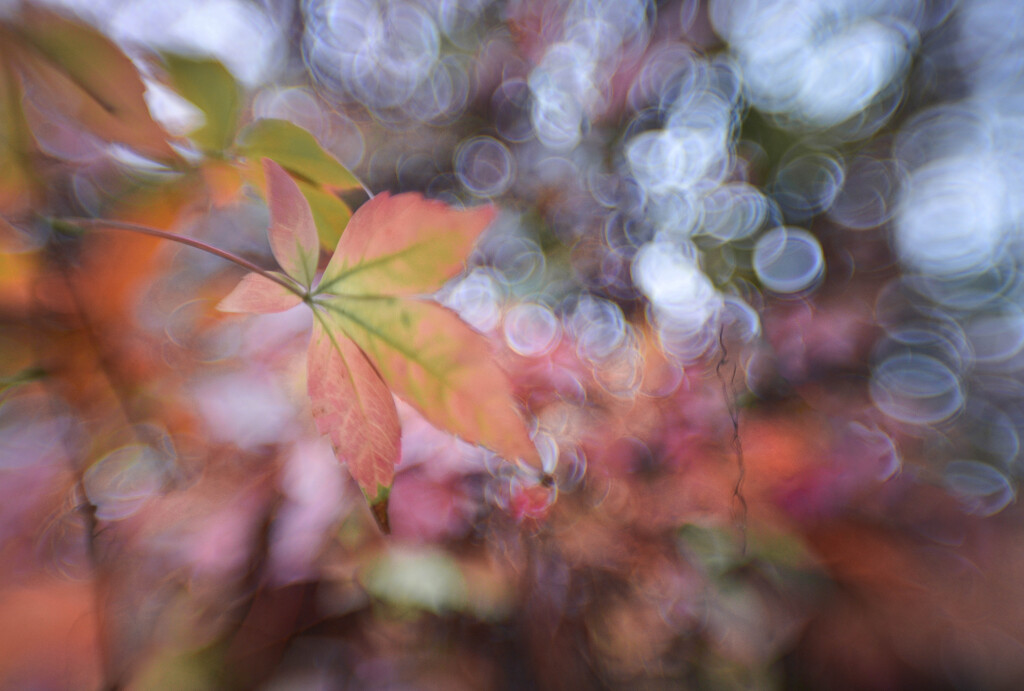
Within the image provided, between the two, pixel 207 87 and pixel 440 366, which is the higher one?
pixel 207 87

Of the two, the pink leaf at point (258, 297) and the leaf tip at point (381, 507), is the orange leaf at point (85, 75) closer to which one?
the pink leaf at point (258, 297)

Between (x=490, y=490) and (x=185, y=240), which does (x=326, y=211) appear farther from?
(x=490, y=490)

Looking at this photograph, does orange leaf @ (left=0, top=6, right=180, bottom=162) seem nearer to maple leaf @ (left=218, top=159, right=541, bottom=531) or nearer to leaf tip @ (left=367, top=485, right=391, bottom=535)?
maple leaf @ (left=218, top=159, right=541, bottom=531)

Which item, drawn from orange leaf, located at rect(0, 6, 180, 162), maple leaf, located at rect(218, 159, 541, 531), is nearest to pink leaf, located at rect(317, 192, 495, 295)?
maple leaf, located at rect(218, 159, 541, 531)

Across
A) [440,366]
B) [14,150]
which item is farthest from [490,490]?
[14,150]

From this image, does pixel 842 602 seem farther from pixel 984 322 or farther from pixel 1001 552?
pixel 984 322

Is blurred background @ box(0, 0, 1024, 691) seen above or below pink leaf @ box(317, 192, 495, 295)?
below

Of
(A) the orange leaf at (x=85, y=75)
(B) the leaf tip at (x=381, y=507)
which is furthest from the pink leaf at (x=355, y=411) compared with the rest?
(A) the orange leaf at (x=85, y=75)
